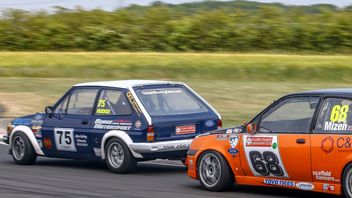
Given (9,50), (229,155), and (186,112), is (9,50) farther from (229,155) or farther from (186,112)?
(229,155)

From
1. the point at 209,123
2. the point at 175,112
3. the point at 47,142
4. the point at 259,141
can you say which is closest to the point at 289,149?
the point at 259,141

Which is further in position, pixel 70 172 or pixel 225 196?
pixel 70 172

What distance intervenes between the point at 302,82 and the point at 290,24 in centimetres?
856

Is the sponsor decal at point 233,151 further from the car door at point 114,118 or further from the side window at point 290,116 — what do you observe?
the car door at point 114,118

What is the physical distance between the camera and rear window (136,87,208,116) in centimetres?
1333

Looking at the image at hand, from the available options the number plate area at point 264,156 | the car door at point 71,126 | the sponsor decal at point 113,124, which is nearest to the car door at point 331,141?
the number plate area at point 264,156

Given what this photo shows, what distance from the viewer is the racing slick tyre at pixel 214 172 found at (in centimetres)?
1096

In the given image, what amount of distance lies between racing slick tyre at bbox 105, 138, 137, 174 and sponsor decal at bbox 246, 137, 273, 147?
2.74 m

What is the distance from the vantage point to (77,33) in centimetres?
3872

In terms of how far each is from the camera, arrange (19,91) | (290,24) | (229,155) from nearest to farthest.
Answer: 1. (229,155)
2. (19,91)
3. (290,24)

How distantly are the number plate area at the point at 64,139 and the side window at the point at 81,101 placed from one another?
0.34 m

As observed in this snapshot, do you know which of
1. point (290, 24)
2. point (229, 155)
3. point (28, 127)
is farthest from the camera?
point (290, 24)

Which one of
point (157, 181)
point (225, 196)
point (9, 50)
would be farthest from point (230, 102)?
point (9, 50)

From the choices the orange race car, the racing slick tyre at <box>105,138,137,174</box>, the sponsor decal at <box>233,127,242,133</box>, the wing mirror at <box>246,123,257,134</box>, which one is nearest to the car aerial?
the racing slick tyre at <box>105,138,137,174</box>
